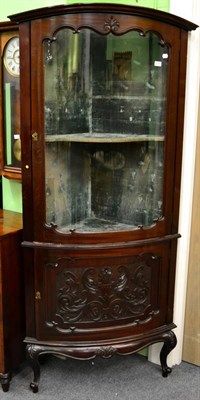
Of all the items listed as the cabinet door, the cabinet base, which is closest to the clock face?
the cabinet door

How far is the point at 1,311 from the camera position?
1.92 metres

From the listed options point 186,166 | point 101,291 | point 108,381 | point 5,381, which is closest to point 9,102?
point 186,166

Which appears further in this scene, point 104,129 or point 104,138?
point 104,129

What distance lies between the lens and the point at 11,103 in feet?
7.00

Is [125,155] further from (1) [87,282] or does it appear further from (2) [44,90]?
(1) [87,282]

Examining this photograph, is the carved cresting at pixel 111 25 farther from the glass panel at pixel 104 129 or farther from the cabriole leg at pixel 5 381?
the cabriole leg at pixel 5 381

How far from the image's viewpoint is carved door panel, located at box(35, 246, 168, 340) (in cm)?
180

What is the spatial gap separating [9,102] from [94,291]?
1.10m

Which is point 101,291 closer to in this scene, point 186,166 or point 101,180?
point 101,180

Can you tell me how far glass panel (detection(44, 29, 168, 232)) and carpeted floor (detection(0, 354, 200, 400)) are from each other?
33.2 inches

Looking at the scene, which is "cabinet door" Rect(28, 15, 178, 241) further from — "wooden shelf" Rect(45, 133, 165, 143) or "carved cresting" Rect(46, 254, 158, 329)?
"carved cresting" Rect(46, 254, 158, 329)

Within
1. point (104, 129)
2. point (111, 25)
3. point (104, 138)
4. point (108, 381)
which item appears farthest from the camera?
point (108, 381)

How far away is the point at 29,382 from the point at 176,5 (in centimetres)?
201

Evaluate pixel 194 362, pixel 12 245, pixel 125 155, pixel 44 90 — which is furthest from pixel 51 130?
pixel 194 362
